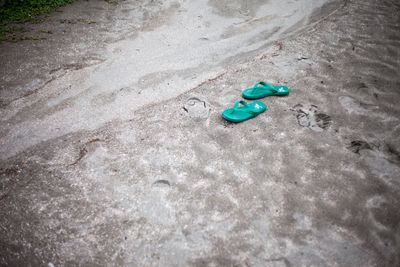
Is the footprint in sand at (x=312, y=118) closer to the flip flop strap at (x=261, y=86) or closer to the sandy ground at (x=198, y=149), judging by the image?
the sandy ground at (x=198, y=149)

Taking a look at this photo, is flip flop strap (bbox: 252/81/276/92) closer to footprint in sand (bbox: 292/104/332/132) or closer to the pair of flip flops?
the pair of flip flops

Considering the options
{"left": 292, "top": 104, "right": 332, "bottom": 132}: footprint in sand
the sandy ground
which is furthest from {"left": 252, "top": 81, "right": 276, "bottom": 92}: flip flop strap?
{"left": 292, "top": 104, "right": 332, "bottom": 132}: footprint in sand

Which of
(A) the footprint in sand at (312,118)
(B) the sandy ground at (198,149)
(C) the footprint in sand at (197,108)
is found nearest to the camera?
(B) the sandy ground at (198,149)

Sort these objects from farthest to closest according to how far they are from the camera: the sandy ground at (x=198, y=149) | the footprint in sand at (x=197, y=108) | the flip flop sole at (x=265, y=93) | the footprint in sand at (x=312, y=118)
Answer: the flip flop sole at (x=265, y=93)
the footprint in sand at (x=197, y=108)
the footprint in sand at (x=312, y=118)
the sandy ground at (x=198, y=149)

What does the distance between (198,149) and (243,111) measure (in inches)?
28.9

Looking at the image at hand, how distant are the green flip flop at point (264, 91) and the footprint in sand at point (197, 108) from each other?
1.77 ft

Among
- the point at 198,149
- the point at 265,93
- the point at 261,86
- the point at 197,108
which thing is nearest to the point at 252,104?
the point at 265,93

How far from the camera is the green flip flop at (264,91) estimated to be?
10.5 feet

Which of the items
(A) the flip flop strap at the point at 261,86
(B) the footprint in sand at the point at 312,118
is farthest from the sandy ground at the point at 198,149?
(A) the flip flop strap at the point at 261,86

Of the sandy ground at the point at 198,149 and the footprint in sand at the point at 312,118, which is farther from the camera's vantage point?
the footprint in sand at the point at 312,118

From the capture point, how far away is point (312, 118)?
9.53 ft

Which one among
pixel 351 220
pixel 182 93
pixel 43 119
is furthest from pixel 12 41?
pixel 351 220

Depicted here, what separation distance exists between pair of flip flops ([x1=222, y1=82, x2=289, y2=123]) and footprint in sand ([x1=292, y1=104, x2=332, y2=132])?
32 cm

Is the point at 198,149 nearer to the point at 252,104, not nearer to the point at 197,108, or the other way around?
the point at 197,108
